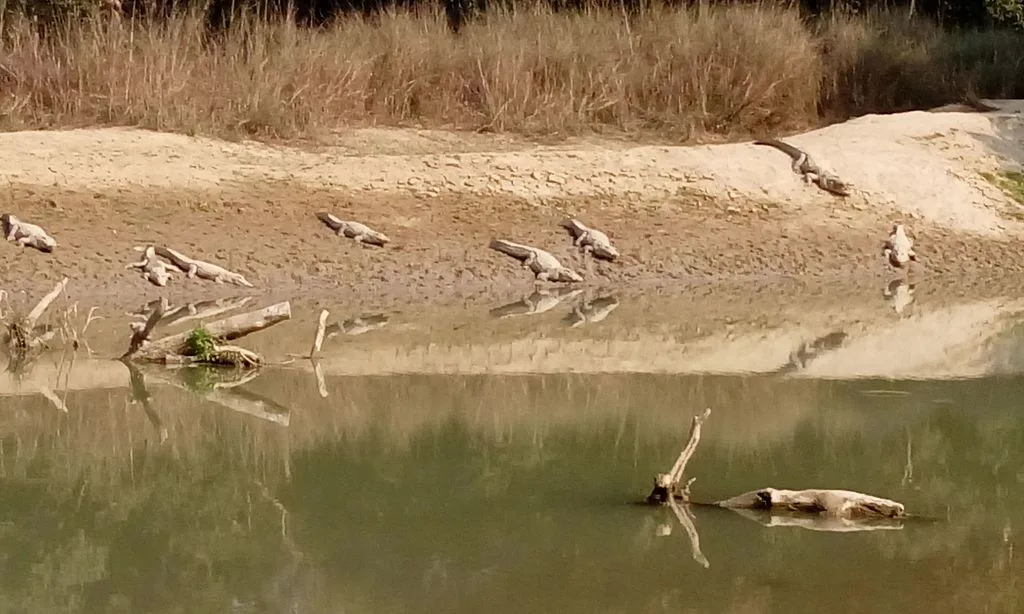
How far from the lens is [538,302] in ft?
45.9

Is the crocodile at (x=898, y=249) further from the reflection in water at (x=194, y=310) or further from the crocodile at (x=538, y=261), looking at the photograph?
the reflection in water at (x=194, y=310)

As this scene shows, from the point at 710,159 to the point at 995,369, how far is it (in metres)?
6.72

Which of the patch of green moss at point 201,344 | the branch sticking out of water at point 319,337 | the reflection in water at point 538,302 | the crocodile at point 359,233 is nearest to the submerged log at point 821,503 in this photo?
the branch sticking out of water at point 319,337

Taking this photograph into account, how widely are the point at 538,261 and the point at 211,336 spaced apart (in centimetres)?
524

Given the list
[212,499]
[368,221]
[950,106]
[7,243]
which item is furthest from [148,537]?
[950,106]

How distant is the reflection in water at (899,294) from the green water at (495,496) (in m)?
3.84

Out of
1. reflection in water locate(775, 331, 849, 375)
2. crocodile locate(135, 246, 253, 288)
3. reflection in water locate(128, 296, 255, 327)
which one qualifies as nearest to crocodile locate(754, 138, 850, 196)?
reflection in water locate(775, 331, 849, 375)

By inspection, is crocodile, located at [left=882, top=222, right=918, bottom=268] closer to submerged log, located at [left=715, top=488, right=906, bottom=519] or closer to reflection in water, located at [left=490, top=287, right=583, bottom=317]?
reflection in water, located at [left=490, top=287, right=583, bottom=317]

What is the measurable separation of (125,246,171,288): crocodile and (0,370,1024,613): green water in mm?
3806

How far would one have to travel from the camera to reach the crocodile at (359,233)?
1487 cm

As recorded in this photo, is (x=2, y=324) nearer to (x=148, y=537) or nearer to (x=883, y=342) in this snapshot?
(x=148, y=537)

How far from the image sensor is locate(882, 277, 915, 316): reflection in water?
46.5 feet

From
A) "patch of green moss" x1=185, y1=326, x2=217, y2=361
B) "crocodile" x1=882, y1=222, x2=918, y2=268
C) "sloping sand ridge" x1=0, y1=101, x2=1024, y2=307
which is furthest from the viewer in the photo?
"crocodile" x1=882, y1=222, x2=918, y2=268

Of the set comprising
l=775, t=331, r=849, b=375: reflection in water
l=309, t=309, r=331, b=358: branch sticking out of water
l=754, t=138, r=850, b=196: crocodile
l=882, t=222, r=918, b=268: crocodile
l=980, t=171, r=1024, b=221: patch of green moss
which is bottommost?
l=882, t=222, r=918, b=268: crocodile
